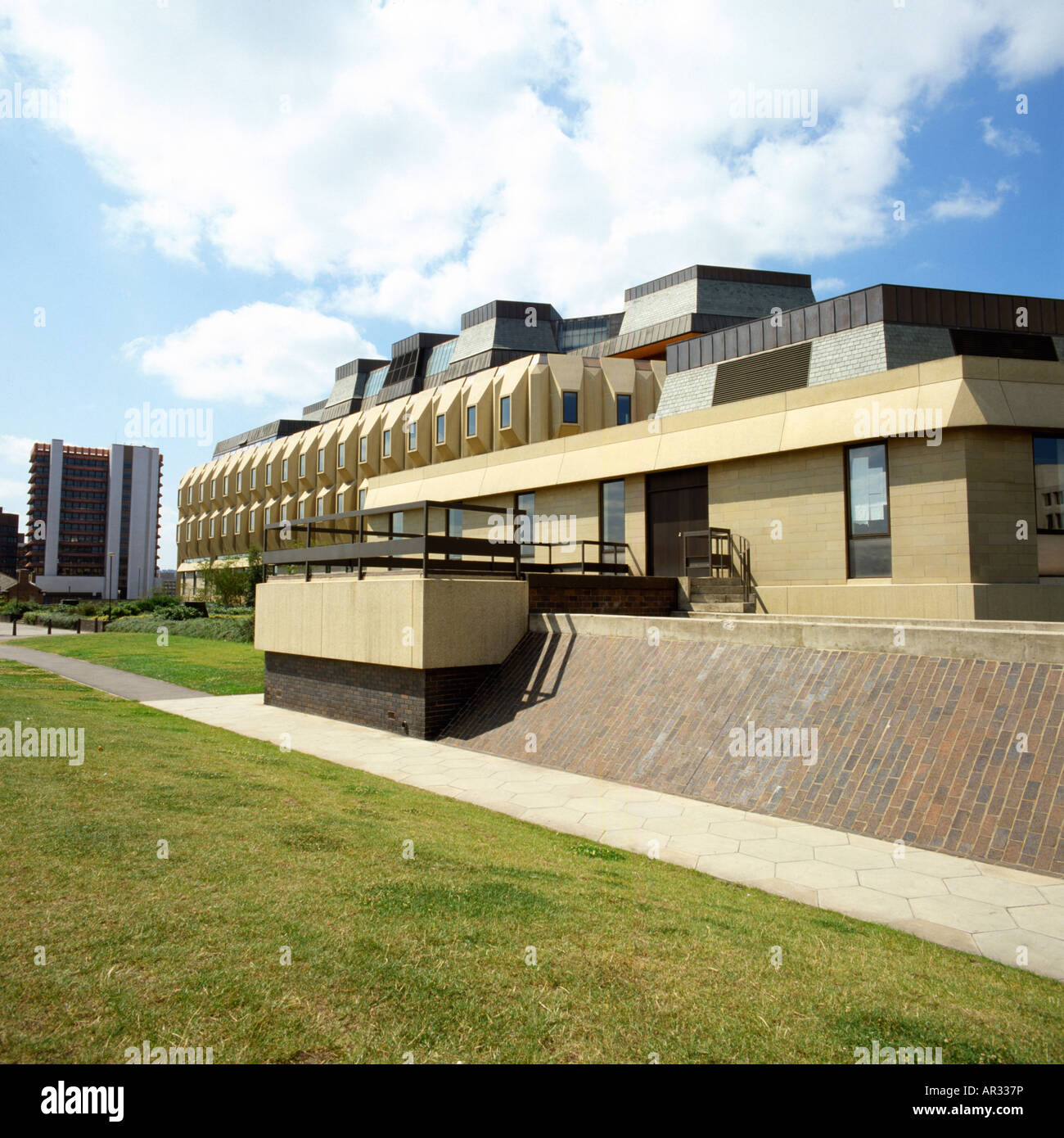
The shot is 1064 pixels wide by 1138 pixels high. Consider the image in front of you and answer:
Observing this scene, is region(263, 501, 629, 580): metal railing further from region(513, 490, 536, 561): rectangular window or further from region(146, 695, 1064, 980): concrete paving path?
region(513, 490, 536, 561): rectangular window

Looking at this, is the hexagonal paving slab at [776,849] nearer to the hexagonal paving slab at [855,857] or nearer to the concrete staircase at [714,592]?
the hexagonal paving slab at [855,857]

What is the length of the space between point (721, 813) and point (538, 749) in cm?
352

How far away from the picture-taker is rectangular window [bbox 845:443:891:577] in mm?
14328

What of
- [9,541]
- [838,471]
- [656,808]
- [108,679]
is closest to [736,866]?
[656,808]

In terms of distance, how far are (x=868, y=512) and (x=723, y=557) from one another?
11.2 ft

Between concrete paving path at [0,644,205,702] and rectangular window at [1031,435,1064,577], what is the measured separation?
19.3m

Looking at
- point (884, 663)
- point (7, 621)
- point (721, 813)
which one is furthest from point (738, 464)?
point (7, 621)

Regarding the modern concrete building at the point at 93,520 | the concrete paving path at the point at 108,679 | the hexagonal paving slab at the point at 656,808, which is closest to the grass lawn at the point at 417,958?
the hexagonal paving slab at the point at 656,808

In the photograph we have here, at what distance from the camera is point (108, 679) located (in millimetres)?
21938

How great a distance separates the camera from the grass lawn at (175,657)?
21.2m

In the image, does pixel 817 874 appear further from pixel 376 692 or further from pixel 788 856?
pixel 376 692

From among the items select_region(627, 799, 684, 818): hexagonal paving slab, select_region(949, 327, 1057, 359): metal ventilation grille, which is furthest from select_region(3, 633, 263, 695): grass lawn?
select_region(949, 327, 1057, 359): metal ventilation grille

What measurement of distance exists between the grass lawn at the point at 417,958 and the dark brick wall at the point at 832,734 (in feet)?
7.84
